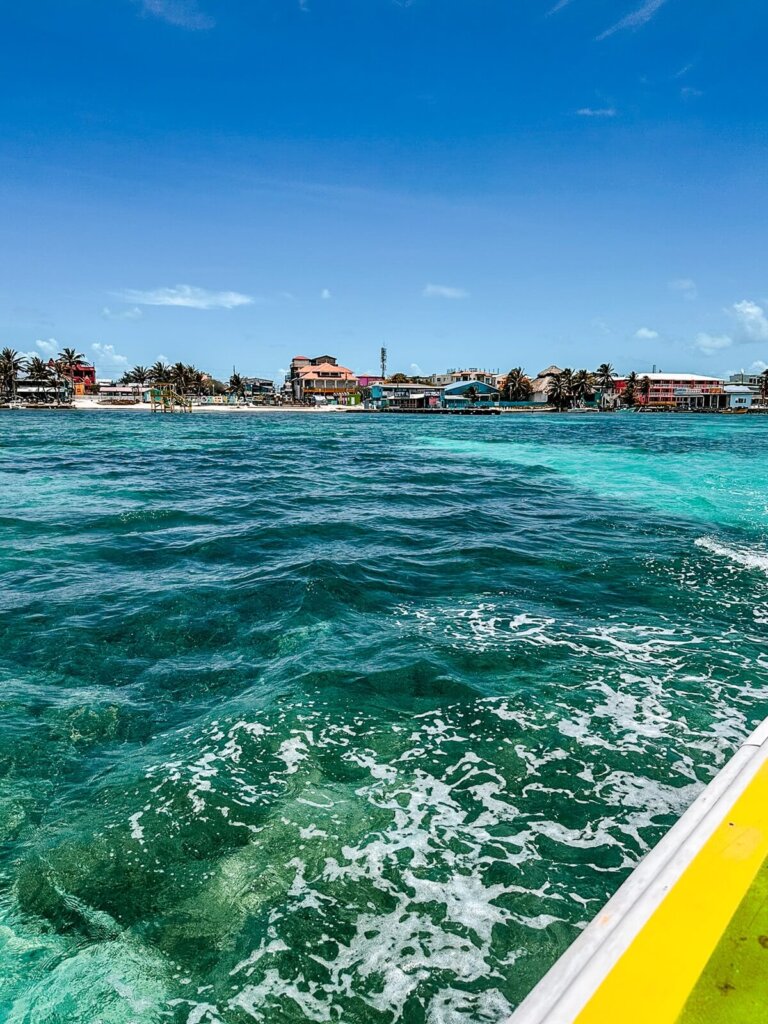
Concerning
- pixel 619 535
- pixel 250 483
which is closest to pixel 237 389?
pixel 250 483

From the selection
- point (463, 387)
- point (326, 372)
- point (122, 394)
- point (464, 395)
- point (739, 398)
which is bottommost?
point (464, 395)

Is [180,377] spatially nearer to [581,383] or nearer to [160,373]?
[160,373]

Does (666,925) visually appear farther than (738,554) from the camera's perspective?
No

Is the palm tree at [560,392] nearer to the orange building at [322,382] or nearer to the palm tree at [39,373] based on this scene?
the orange building at [322,382]

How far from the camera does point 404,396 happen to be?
14388 cm

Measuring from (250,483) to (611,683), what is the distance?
58.8 ft

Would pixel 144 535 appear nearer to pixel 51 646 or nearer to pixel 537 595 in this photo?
pixel 51 646

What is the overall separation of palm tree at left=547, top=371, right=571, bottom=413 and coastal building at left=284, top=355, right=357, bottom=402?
5400cm

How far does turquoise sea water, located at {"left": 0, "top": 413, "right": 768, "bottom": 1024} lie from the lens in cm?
328

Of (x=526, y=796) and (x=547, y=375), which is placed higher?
(x=547, y=375)

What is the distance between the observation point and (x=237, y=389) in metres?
169

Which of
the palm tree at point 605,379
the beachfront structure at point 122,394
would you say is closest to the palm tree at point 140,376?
the beachfront structure at point 122,394

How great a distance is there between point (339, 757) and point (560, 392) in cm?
14770

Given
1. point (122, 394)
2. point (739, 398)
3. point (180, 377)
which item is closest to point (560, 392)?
point (739, 398)
